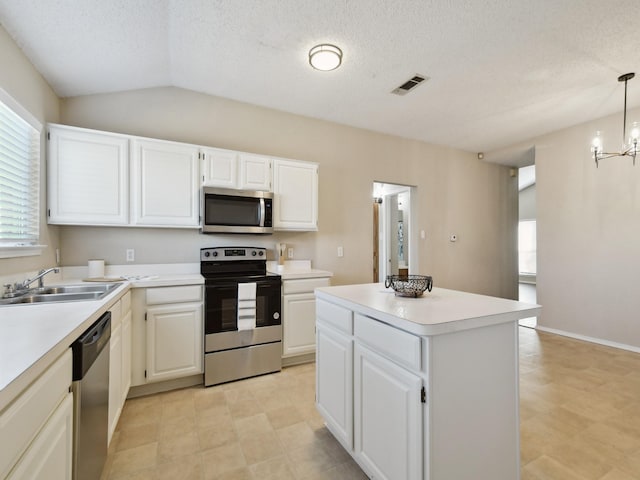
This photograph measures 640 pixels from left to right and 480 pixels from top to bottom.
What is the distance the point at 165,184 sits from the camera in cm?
264

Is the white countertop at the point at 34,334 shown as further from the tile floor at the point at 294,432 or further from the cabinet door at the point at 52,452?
the tile floor at the point at 294,432

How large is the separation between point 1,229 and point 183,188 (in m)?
1.22

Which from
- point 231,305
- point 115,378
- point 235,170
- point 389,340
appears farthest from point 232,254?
point 389,340

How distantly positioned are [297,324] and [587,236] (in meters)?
3.90

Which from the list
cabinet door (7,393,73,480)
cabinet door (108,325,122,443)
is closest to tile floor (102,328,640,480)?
cabinet door (108,325,122,443)

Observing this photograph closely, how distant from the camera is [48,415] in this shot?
919 millimetres

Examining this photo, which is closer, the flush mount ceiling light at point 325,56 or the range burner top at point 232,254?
the flush mount ceiling light at point 325,56

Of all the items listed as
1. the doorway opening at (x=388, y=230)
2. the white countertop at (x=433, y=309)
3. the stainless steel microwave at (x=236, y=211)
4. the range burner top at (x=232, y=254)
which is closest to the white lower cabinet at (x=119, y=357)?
the range burner top at (x=232, y=254)


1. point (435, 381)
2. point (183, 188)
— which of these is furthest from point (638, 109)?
point (183, 188)

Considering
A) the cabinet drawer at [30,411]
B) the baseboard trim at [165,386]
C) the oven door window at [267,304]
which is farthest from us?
the oven door window at [267,304]

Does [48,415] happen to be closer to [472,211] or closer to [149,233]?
[149,233]

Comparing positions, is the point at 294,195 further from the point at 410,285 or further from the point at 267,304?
the point at 410,285

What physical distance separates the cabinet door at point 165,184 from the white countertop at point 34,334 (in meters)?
1.05

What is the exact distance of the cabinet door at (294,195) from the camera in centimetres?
313
